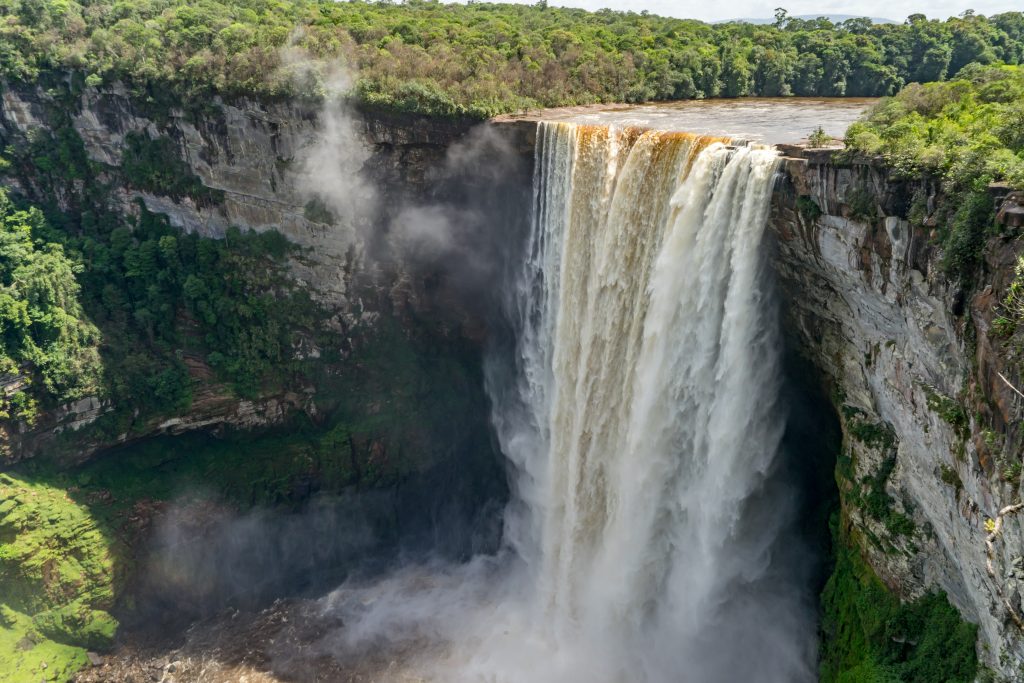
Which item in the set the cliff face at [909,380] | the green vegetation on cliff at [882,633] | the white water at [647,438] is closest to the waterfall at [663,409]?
the white water at [647,438]

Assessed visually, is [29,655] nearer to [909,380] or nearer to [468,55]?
[468,55]

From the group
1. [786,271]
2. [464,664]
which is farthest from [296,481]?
[786,271]

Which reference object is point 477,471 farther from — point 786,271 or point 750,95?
point 750,95

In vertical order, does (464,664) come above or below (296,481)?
below

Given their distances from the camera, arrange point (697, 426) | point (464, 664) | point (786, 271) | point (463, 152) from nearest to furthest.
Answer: point (786, 271) → point (697, 426) → point (464, 664) → point (463, 152)

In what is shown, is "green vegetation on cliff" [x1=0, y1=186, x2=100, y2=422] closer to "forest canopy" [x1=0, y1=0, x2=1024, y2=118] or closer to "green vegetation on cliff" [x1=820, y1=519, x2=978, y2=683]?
"forest canopy" [x1=0, y1=0, x2=1024, y2=118]

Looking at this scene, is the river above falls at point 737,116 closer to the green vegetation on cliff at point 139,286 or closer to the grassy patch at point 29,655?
the green vegetation on cliff at point 139,286

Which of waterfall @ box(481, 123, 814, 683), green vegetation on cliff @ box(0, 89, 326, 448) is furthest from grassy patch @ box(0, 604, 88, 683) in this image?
waterfall @ box(481, 123, 814, 683)
